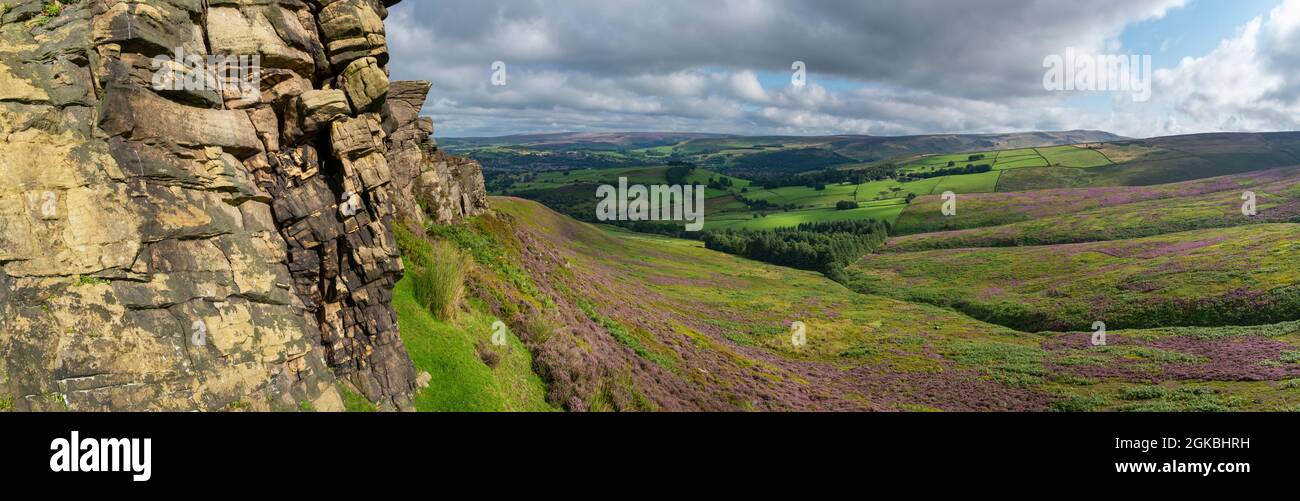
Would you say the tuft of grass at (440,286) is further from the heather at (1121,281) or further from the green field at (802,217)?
the green field at (802,217)

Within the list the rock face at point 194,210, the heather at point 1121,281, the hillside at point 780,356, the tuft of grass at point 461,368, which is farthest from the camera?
the heather at point 1121,281

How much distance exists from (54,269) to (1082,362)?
59.2 m

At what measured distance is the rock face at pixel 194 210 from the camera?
1037 centimetres

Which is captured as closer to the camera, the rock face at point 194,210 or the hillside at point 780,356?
the rock face at point 194,210

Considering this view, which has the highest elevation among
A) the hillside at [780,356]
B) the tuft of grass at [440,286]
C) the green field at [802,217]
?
the green field at [802,217]

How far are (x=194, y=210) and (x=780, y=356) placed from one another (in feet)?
137

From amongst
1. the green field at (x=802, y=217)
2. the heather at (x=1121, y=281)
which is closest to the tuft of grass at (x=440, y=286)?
the heather at (x=1121, y=281)

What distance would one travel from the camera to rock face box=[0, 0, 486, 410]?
10.4 metres

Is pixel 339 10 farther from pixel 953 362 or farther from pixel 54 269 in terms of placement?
pixel 953 362

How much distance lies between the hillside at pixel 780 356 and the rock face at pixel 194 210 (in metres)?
4.11

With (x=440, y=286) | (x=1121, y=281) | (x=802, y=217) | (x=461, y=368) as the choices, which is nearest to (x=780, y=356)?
(x=440, y=286)

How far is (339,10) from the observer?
15219mm

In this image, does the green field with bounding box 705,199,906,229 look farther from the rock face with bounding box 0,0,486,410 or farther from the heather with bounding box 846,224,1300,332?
the rock face with bounding box 0,0,486,410
